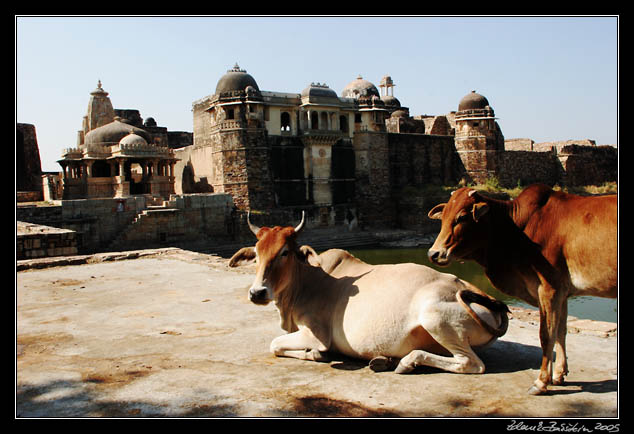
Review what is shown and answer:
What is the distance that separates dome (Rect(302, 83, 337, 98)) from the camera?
30.7 meters

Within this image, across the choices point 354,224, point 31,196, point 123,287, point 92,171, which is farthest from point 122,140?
point 123,287

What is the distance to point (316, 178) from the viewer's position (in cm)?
3153

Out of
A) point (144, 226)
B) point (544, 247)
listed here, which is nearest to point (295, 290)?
point (544, 247)

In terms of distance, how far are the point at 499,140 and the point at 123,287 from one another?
3482cm

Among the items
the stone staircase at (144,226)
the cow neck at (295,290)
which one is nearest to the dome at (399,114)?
the stone staircase at (144,226)

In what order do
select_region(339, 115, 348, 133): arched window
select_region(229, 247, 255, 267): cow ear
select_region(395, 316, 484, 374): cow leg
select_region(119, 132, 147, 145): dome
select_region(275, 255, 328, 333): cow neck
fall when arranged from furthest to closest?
select_region(339, 115, 348, 133): arched window, select_region(119, 132, 147, 145): dome, select_region(229, 247, 255, 267): cow ear, select_region(275, 255, 328, 333): cow neck, select_region(395, 316, 484, 374): cow leg

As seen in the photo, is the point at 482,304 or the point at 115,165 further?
the point at 115,165

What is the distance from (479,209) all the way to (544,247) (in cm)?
45

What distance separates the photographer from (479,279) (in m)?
16.5

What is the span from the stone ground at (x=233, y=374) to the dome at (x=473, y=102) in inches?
1269

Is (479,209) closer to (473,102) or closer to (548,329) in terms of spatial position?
(548,329)

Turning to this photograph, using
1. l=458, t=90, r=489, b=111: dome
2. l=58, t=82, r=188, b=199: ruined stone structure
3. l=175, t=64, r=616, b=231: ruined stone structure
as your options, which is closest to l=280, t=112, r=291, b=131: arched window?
l=175, t=64, r=616, b=231: ruined stone structure

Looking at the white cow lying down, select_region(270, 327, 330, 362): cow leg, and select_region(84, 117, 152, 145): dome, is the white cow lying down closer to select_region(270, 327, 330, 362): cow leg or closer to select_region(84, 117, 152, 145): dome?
select_region(270, 327, 330, 362): cow leg

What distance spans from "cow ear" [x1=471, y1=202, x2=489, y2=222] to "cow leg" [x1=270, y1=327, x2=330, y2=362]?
1.50 metres
